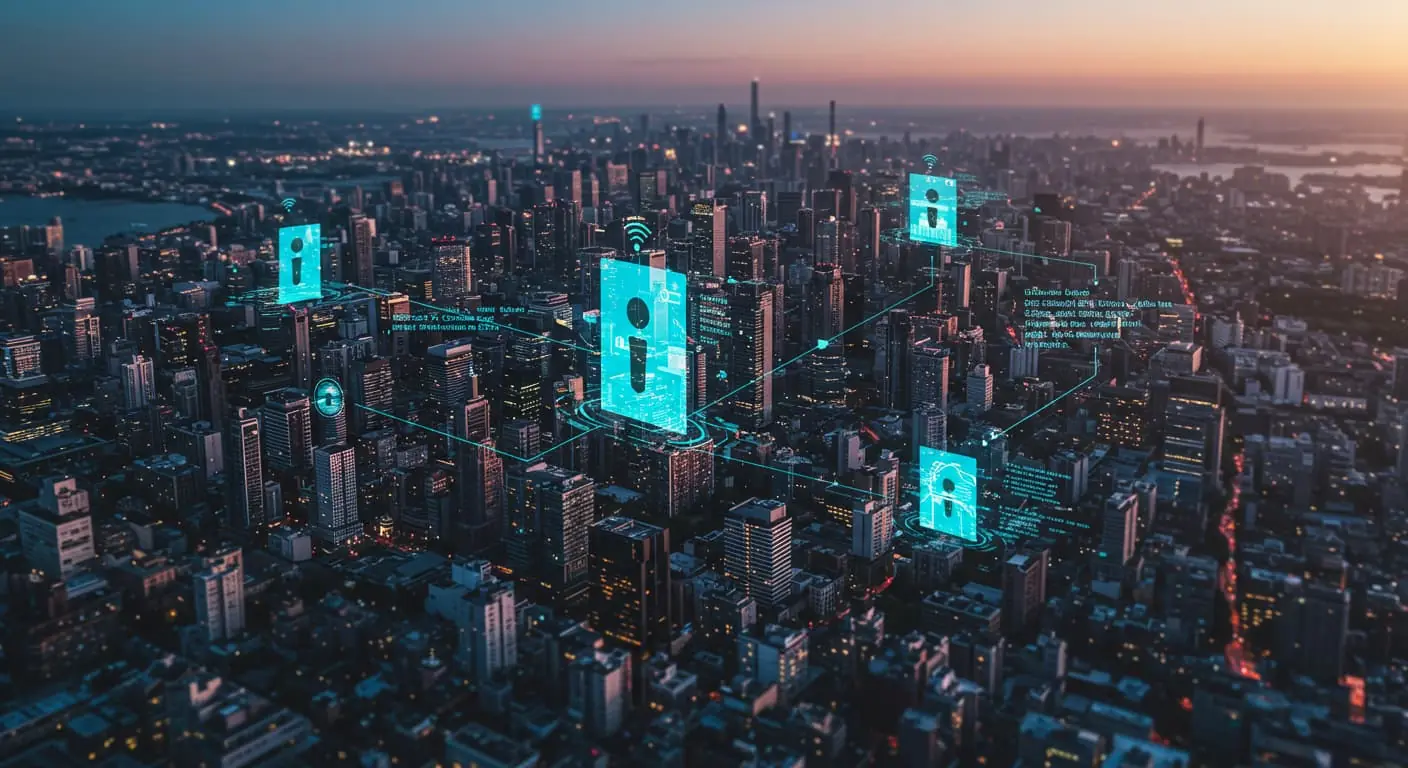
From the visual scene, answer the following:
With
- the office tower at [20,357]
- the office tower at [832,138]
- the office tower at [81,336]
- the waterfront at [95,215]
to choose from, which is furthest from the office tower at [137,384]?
the office tower at [832,138]

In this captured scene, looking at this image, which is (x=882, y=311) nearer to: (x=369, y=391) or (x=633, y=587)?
(x=369, y=391)

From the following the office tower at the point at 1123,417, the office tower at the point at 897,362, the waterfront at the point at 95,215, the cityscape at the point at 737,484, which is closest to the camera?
the cityscape at the point at 737,484

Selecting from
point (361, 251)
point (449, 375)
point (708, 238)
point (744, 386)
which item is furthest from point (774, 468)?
point (361, 251)

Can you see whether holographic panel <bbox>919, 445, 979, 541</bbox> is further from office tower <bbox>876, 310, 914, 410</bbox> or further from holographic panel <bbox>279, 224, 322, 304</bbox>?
holographic panel <bbox>279, 224, 322, 304</bbox>

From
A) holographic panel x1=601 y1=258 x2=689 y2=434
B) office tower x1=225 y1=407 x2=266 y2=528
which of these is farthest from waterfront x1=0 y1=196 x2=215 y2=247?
office tower x1=225 y1=407 x2=266 y2=528

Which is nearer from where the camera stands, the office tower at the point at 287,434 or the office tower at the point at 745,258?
the office tower at the point at 287,434

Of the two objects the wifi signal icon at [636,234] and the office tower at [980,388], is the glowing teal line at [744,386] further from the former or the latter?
the wifi signal icon at [636,234]
